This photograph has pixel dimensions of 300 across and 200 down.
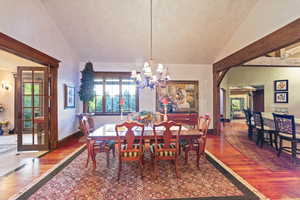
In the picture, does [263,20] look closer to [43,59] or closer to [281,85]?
[281,85]

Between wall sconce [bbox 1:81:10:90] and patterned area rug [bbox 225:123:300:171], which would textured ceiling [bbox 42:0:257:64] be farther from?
wall sconce [bbox 1:81:10:90]

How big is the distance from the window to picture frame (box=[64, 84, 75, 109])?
81 cm

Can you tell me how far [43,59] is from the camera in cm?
370

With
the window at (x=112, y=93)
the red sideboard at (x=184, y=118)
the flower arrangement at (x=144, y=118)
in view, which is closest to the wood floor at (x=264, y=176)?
the flower arrangement at (x=144, y=118)

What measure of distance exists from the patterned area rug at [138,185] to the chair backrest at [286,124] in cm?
189

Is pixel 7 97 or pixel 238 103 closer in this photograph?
pixel 7 97

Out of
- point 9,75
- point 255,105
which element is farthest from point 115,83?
point 255,105

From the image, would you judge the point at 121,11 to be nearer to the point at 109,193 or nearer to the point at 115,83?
the point at 115,83

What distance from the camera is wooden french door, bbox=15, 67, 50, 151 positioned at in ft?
13.1

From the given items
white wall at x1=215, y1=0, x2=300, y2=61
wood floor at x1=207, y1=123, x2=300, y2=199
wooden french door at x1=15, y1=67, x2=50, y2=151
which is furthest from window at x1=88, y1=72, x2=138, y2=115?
white wall at x1=215, y1=0, x2=300, y2=61

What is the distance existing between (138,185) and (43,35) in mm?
4096

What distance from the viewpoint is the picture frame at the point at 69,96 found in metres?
4.84

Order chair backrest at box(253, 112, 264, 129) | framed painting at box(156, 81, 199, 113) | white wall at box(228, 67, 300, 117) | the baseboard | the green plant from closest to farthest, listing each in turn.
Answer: chair backrest at box(253, 112, 264, 129), the baseboard, the green plant, framed painting at box(156, 81, 199, 113), white wall at box(228, 67, 300, 117)

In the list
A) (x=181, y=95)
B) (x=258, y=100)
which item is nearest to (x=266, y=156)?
(x=181, y=95)
